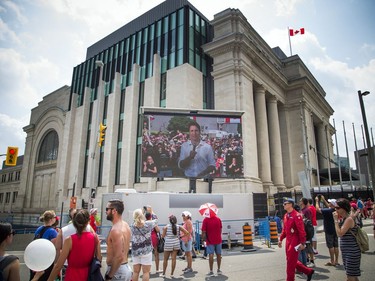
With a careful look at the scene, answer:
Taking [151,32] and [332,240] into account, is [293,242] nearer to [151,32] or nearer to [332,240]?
[332,240]

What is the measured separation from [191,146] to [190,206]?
5.80m

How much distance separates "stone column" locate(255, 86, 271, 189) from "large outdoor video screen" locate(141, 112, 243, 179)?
959 cm

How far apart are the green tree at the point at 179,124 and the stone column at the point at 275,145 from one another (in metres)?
16.4

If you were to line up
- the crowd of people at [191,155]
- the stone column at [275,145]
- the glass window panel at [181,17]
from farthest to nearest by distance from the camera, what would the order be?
the glass window panel at [181,17]
the stone column at [275,145]
the crowd of people at [191,155]

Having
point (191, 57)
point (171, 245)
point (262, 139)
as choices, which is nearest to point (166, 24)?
point (191, 57)

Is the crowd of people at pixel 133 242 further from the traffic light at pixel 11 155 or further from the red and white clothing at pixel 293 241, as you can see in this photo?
the traffic light at pixel 11 155

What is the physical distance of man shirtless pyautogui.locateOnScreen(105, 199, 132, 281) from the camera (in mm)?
3881

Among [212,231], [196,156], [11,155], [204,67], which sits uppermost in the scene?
[204,67]

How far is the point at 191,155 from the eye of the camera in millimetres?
19750

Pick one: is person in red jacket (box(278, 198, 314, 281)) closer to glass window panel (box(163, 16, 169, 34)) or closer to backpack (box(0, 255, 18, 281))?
backpack (box(0, 255, 18, 281))

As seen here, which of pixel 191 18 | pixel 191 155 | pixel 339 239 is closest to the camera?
pixel 339 239

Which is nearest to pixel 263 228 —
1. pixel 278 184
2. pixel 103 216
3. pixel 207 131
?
pixel 207 131

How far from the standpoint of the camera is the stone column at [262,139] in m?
29.2

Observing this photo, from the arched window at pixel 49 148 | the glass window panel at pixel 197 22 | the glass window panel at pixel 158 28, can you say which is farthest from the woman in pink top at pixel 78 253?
the arched window at pixel 49 148
